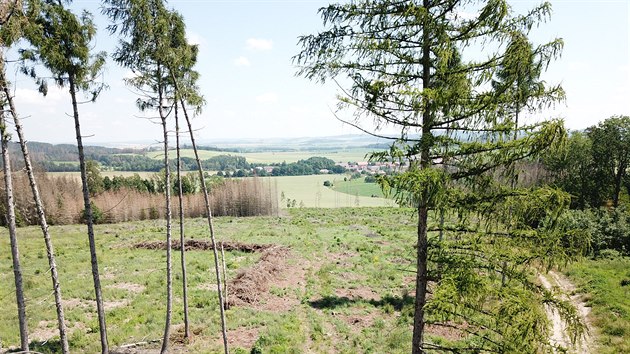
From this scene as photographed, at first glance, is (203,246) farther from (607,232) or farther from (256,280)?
(607,232)

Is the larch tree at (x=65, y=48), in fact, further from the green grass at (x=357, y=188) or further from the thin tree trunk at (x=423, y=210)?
the green grass at (x=357, y=188)

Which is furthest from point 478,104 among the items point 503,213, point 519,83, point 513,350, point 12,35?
point 12,35

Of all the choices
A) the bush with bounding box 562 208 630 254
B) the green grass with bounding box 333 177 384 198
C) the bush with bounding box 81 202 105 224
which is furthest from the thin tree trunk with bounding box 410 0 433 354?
the green grass with bounding box 333 177 384 198

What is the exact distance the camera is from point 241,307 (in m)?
16.0

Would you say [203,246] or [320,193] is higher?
[203,246]

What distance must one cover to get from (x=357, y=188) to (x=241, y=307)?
232 feet

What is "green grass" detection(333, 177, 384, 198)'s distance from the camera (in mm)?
79556

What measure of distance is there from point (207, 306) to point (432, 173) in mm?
14107

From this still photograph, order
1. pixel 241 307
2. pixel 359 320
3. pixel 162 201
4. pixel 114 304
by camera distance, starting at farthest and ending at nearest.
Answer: pixel 162 201 → pixel 114 304 → pixel 241 307 → pixel 359 320

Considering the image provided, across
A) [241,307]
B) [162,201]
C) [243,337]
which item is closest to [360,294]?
[241,307]

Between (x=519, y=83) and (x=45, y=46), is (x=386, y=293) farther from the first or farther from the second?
(x=45, y=46)

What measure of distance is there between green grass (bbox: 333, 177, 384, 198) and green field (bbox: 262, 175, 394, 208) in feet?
4.16

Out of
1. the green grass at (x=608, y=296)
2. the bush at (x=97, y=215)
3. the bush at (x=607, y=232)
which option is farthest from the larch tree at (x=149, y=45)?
the bush at (x=97, y=215)

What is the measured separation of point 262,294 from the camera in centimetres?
1764
